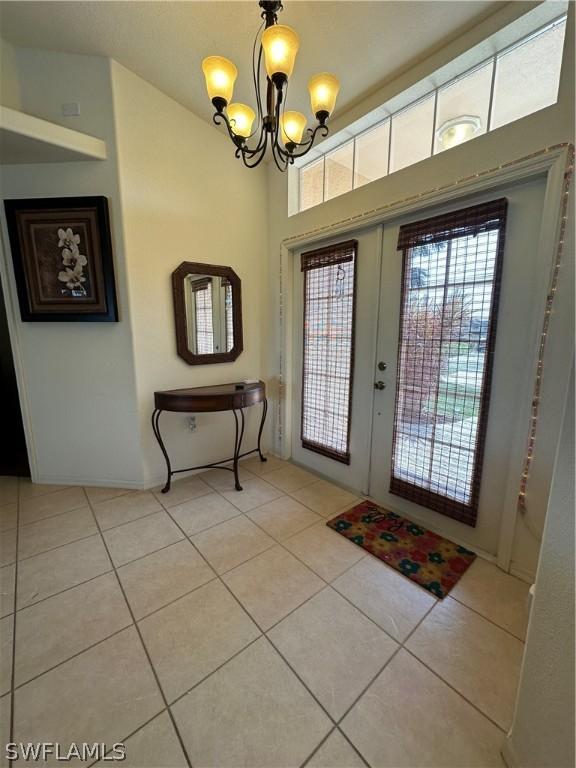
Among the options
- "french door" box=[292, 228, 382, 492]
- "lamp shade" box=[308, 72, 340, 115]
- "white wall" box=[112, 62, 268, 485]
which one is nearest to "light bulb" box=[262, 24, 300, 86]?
"lamp shade" box=[308, 72, 340, 115]

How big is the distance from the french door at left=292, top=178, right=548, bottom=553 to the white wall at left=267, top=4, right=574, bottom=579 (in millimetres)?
109

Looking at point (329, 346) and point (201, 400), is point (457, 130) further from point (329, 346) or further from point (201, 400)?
point (201, 400)

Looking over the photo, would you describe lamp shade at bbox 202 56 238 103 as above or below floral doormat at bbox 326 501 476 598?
above

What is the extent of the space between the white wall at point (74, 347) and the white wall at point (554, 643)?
8.44 ft

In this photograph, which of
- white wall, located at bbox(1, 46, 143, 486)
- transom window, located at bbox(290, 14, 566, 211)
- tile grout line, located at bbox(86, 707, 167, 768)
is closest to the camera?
tile grout line, located at bbox(86, 707, 167, 768)

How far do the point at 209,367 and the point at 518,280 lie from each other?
7.73 feet

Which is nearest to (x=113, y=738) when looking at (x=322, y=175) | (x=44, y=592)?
(x=44, y=592)

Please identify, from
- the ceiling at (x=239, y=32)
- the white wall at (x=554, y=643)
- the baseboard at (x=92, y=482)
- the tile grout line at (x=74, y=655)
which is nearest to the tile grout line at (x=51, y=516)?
the baseboard at (x=92, y=482)

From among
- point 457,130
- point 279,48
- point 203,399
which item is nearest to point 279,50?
point 279,48

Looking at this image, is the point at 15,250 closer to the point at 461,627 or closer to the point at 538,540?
the point at 461,627

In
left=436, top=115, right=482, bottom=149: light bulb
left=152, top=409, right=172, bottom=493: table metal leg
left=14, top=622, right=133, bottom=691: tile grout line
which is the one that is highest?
left=436, top=115, right=482, bottom=149: light bulb

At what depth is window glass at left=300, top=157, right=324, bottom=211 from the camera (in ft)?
8.70

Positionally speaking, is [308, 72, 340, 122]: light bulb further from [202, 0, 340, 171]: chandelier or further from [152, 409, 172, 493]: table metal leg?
[152, 409, 172, 493]: table metal leg

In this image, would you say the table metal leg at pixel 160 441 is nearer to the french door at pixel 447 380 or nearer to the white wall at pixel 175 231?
the white wall at pixel 175 231
